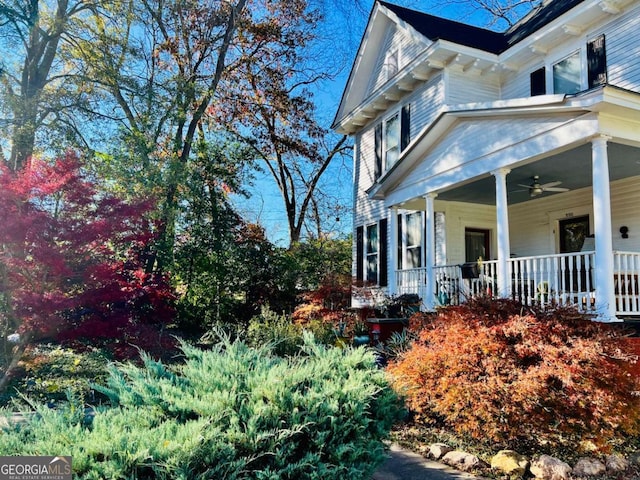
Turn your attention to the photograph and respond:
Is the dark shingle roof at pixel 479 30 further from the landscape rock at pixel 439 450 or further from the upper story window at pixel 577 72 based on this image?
the landscape rock at pixel 439 450

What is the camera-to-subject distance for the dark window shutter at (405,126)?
468 inches

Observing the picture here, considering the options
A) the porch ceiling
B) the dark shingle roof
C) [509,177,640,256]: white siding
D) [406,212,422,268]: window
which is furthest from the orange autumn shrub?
the dark shingle roof

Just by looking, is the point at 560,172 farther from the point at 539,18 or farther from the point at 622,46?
the point at 539,18

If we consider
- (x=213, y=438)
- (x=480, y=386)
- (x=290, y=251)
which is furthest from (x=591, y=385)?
(x=290, y=251)

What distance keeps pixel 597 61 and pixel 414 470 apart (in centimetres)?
855

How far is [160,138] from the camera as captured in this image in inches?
541

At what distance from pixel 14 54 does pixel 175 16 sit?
508 centimetres

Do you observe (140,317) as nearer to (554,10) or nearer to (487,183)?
(487,183)

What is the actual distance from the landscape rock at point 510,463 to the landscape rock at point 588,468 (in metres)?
0.41

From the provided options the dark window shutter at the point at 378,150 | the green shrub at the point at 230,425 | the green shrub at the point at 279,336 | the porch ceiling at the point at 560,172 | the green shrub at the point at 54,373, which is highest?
the dark window shutter at the point at 378,150

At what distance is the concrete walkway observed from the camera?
3.69 meters

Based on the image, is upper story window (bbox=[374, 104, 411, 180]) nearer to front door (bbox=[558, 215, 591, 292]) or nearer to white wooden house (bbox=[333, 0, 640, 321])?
white wooden house (bbox=[333, 0, 640, 321])

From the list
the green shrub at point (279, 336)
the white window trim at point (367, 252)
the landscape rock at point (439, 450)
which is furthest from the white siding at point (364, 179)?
Answer: the landscape rock at point (439, 450)

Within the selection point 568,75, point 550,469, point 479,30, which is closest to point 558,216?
point 568,75
